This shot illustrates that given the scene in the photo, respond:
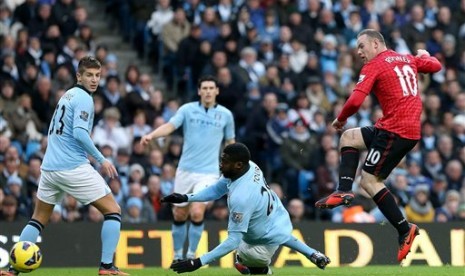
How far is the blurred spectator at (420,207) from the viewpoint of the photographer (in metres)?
21.7

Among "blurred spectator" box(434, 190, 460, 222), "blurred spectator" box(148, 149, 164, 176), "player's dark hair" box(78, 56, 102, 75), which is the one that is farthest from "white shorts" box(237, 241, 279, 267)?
"blurred spectator" box(434, 190, 460, 222)

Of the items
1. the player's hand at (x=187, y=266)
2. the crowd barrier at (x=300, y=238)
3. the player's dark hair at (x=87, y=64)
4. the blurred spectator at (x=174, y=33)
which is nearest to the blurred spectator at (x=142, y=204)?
the crowd barrier at (x=300, y=238)

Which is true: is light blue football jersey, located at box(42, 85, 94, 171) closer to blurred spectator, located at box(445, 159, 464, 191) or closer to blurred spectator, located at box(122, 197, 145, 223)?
blurred spectator, located at box(122, 197, 145, 223)

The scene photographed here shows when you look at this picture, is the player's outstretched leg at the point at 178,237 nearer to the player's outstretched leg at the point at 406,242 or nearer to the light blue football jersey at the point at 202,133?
the light blue football jersey at the point at 202,133

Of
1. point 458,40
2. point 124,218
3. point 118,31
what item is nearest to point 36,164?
point 124,218

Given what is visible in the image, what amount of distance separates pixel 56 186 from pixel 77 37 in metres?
9.54

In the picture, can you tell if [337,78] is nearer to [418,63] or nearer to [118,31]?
[118,31]

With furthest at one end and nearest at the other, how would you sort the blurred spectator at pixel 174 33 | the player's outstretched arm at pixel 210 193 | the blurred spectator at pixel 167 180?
the blurred spectator at pixel 174 33 < the blurred spectator at pixel 167 180 < the player's outstretched arm at pixel 210 193

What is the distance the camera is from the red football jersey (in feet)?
46.4

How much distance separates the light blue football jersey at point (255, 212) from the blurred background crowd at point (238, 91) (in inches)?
257

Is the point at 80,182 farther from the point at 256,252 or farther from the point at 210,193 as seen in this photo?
the point at 256,252

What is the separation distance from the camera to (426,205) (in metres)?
21.8

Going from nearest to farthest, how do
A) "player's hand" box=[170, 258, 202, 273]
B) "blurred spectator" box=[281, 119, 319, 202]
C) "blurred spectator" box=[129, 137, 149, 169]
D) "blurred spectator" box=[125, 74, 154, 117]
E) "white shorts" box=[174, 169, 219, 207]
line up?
"player's hand" box=[170, 258, 202, 273]
"white shorts" box=[174, 169, 219, 207]
"blurred spectator" box=[129, 137, 149, 169]
"blurred spectator" box=[281, 119, 319, 202]
"blurred spectator" box=[125, 74, 154, 117]

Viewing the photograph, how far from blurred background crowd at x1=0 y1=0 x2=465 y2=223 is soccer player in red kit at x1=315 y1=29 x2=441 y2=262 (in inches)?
255
